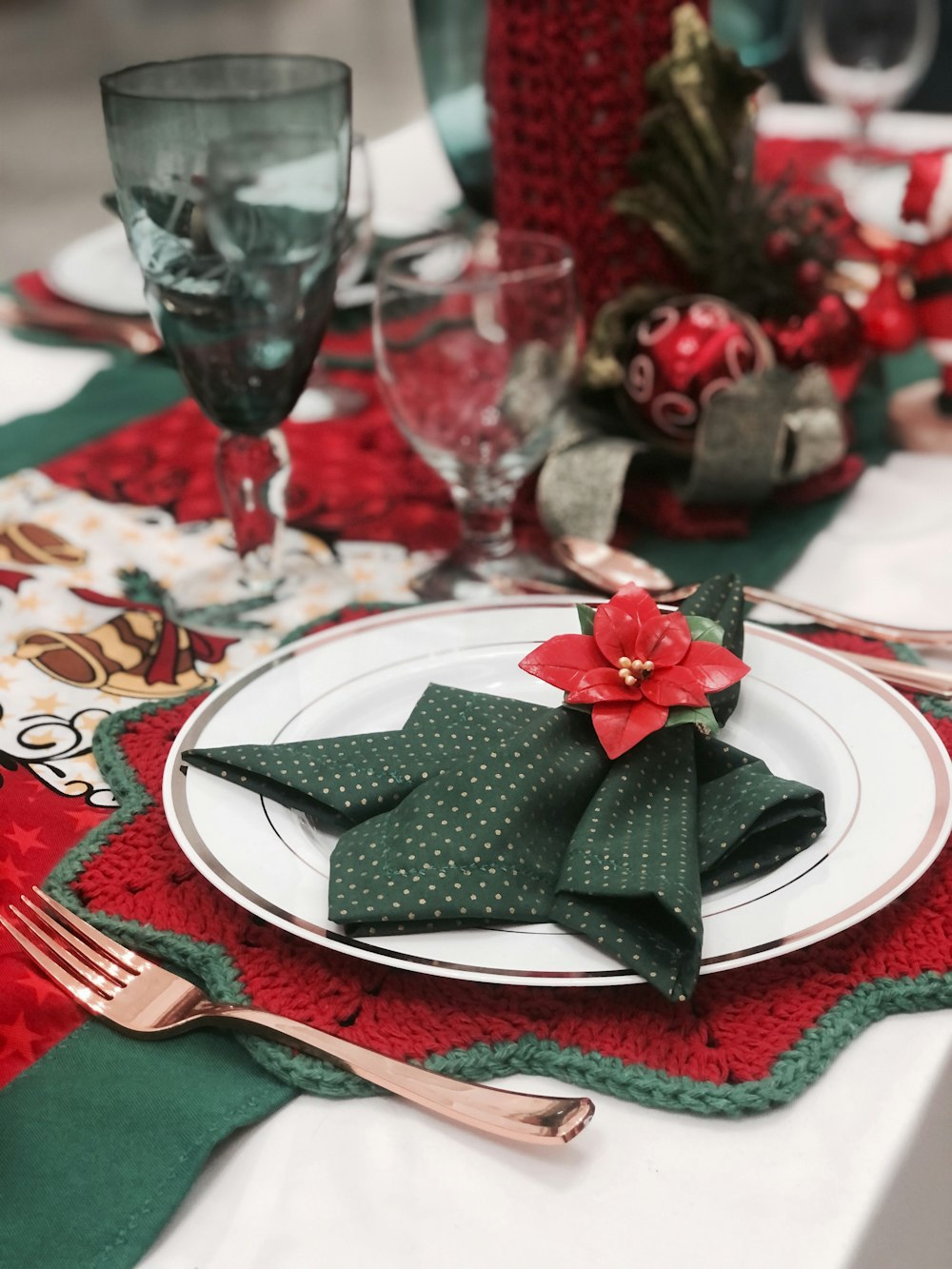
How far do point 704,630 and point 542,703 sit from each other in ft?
0.28

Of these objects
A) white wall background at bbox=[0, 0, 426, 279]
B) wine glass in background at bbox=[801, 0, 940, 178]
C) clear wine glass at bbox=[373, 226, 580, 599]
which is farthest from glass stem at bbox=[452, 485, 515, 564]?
white wall background at bbox=[0, 0, 426, 279]

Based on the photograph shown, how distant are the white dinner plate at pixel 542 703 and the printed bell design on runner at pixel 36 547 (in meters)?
0.22

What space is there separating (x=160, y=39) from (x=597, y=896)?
479 centimetres

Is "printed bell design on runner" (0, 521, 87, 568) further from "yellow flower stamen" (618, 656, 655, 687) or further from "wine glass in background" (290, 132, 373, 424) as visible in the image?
"yellow flower stamen" (618, 656, 655, 687)

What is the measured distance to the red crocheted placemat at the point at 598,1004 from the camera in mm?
347

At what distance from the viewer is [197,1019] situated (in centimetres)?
37

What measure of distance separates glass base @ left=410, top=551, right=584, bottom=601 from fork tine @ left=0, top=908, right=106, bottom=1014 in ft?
0.92

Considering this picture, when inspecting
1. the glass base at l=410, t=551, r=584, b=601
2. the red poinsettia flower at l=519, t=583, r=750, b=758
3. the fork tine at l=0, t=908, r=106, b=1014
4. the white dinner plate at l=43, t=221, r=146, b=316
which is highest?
the red poinsettia flower at l=519, t=583, r=750, b=758

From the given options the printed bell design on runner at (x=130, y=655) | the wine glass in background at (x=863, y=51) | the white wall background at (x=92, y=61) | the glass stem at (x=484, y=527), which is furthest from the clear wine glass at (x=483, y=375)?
the white wall background at (x=92, y=61)

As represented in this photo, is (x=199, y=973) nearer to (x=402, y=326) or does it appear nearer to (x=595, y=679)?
(x=595, y=679)

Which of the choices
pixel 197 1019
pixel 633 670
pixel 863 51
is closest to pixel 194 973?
pixel 197 1019

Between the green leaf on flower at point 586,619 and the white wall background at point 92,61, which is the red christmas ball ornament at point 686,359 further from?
the white wall background at point 92,61

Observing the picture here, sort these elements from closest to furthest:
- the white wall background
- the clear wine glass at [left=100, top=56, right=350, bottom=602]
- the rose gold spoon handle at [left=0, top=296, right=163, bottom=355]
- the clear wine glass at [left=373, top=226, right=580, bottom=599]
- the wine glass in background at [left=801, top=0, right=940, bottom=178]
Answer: the clear wine glass at [left=100, top=56, right=350, bottom=602] < the clear wine glass at [left=373, top=226, right=580, bottom=599] < the rose gold spoon handle at [left=0, top=296, right=163, bottom=355] < the wine glass in background at [left=801, top=0, right=940, bottom=178] < the white wall background

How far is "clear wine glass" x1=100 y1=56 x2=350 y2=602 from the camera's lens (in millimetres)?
541
